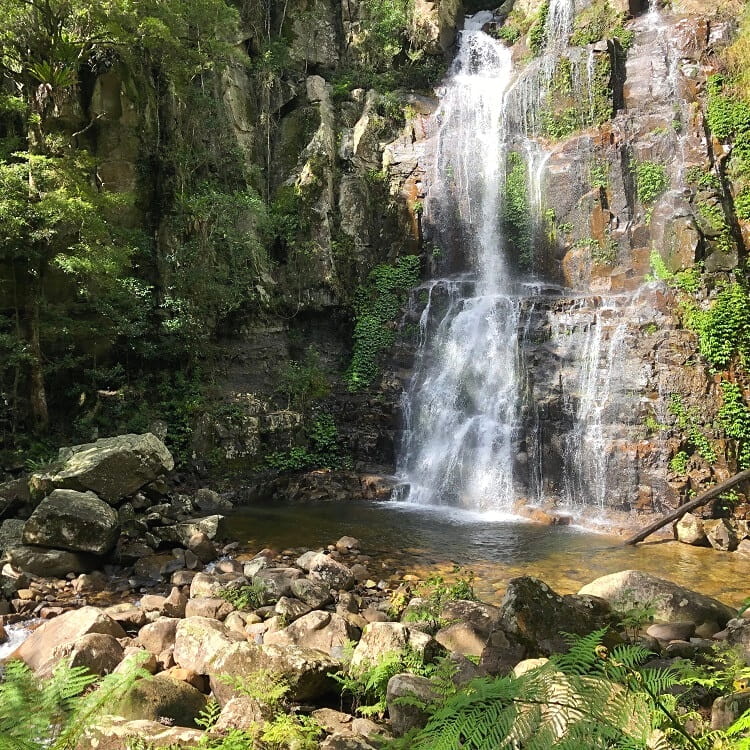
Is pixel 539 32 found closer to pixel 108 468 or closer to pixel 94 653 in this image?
pixel 108 468

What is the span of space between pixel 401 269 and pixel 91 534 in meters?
13.4

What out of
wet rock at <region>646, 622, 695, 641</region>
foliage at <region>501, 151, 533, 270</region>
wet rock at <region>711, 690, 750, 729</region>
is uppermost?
foliage at <region>501, 151, 533, 270</region>

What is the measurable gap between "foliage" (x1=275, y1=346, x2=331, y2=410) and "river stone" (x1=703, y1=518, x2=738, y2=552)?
33.2ft

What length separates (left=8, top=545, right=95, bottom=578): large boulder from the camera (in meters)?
7.53

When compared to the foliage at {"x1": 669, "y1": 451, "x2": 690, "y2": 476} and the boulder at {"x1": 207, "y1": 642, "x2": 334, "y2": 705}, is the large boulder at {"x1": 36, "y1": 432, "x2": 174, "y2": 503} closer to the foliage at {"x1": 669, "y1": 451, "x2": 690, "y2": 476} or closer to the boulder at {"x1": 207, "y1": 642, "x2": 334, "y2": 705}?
the boulder at {"x1": 207, "y1": 642, "x2": 334, "y2": 705}

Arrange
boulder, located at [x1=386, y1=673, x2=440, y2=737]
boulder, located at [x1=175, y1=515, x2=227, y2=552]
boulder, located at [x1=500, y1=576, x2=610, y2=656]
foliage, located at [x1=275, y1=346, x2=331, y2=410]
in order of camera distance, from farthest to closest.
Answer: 1. foliage, located at [x1=275, y1=346, x2=331, y2=410]
2. boulder, located at [x1=175, y1=515, x2=227, y2=552]
3. boulder, located at [x1=500, y1=576, x2=610, y2=656]
4. boulder, located at [x1=386, y1=673, x2=440, y2=737]

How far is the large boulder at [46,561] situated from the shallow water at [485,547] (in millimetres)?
2797

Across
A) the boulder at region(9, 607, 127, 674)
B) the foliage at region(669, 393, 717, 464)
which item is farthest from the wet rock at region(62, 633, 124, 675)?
the foliage at region(669, 393, 717, 464)

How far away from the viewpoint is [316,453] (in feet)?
50.7

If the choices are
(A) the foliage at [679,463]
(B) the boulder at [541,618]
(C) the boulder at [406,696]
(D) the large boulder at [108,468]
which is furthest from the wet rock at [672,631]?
(D) the large boulder at [108,468]

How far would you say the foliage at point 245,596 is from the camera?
650cm

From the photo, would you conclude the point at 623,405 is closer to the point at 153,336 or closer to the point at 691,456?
the point at 691,456

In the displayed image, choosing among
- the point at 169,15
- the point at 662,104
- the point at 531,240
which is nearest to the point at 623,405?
the point at 531,240

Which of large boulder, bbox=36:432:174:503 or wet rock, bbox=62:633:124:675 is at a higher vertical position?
large boulder, bbox=36:432:174:503
